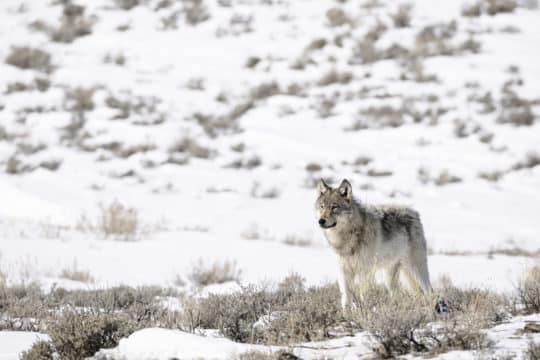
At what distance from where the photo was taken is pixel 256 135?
19.0 m

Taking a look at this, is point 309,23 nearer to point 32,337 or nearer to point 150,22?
point 150,22

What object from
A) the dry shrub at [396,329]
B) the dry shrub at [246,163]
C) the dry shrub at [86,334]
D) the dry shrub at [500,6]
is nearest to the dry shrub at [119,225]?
the dry shrub at [246,163]

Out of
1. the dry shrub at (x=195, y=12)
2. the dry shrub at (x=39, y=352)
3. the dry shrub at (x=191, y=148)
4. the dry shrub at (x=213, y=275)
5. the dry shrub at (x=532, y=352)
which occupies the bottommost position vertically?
the dry shrub at (x=213, y=275)

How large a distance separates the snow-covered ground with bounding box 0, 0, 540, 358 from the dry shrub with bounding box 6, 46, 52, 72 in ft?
0.83

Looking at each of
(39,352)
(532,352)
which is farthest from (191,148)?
(532,352)

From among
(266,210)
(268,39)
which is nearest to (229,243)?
(266,210)

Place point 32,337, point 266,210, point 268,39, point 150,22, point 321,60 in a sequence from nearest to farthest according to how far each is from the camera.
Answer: point 32,337 → point 266,210 → point 321,60 → point 268,39 → point 150,22

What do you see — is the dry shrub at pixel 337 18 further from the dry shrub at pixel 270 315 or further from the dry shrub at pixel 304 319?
the dry shrub at pixel 304 319

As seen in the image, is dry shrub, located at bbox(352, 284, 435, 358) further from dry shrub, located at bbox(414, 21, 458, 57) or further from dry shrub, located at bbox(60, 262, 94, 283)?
dry shrub, located at bbox(414, 21, 458, 57)

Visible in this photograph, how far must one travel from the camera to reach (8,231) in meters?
11.5

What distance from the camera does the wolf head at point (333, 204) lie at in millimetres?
6281

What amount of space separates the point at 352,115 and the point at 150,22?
11095 mm

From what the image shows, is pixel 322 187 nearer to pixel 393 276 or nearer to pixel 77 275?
pixel 393 276

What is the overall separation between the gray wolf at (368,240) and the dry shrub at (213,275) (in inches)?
123
